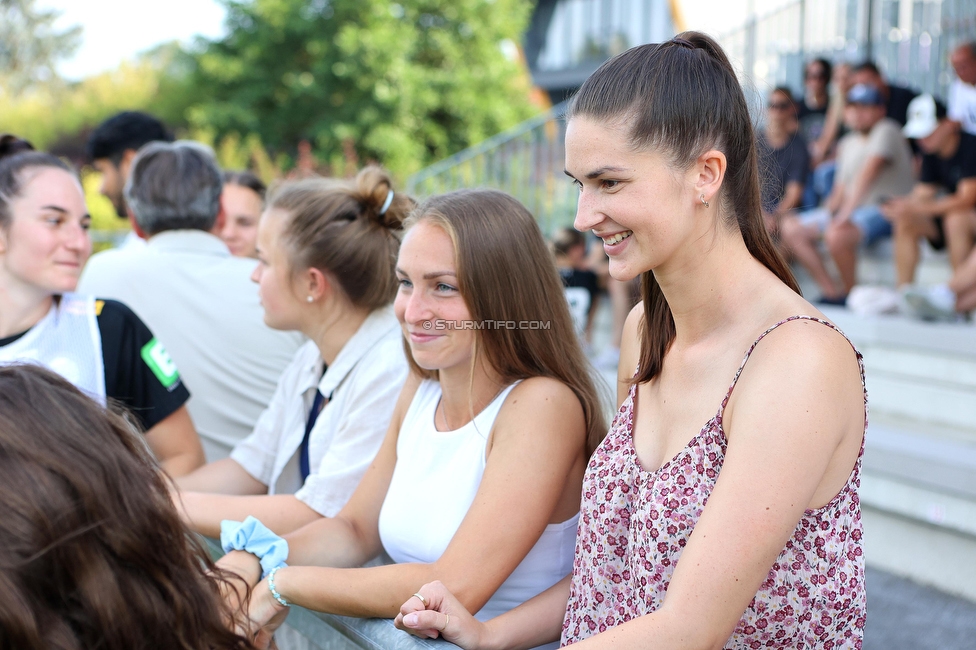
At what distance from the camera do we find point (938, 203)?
5438 millimetres

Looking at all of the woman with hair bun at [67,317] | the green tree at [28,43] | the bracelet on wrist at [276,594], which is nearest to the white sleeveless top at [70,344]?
the woman with hair bun at [67,317]

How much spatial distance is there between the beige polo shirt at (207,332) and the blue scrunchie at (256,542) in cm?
133

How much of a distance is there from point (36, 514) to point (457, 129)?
25172 mm

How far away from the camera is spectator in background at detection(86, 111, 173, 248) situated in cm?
473

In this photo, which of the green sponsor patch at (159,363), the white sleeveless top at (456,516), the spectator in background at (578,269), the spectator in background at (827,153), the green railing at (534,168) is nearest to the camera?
the white sleeveless top at (456,516)

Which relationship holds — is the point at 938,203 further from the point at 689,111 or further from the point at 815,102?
the point at 689,111

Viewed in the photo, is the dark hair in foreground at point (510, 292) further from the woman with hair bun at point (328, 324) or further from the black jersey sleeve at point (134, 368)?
the black jersey sleeve at point (134, 368)

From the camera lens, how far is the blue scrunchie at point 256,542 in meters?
2.01

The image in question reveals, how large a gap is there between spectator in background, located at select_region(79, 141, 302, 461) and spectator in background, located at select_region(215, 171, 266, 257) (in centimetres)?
120

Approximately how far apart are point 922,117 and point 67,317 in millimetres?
5700

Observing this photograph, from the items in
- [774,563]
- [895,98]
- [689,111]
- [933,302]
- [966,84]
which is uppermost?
[689,111]

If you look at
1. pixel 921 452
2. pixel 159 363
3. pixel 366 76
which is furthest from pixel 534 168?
pixel 366 76

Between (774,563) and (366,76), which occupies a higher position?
(366,76)

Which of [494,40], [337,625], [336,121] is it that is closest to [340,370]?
[337,625]
